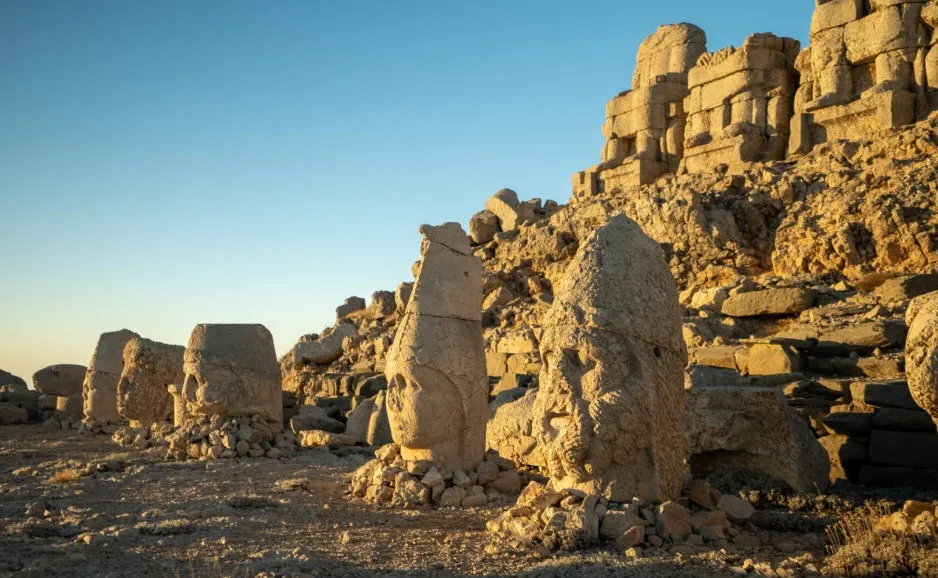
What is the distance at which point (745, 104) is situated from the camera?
23.0 m

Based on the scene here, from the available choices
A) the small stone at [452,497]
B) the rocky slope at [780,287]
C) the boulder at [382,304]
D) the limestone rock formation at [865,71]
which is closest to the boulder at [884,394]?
the rocky slope at [780,287]

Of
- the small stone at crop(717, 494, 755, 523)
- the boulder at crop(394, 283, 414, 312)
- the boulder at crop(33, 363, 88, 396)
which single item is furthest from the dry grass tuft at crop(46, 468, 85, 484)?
the boulder at crop(394, 283, 414, 312)

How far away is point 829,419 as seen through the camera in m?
8.12

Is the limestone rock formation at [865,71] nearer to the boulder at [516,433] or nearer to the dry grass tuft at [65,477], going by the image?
the boulder at [516,433]

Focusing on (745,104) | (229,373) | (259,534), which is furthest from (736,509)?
(745,104)

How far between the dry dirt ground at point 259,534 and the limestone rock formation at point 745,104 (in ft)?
53.2

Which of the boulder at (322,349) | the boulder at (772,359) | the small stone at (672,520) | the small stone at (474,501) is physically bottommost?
the small stone at (474,501)

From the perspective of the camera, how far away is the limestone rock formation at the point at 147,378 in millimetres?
13141

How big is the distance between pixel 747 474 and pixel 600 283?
259 centimetres

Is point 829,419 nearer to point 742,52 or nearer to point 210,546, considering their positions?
point 210,546

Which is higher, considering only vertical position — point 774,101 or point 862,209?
point 774,101

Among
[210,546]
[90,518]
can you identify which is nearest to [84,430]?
[90,518]

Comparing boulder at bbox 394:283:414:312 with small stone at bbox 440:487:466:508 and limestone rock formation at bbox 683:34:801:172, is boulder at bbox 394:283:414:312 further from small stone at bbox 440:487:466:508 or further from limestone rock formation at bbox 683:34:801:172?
small stone at bbox 440:487:466:508

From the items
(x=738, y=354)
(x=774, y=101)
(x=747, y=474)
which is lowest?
(x=747, y=474)
